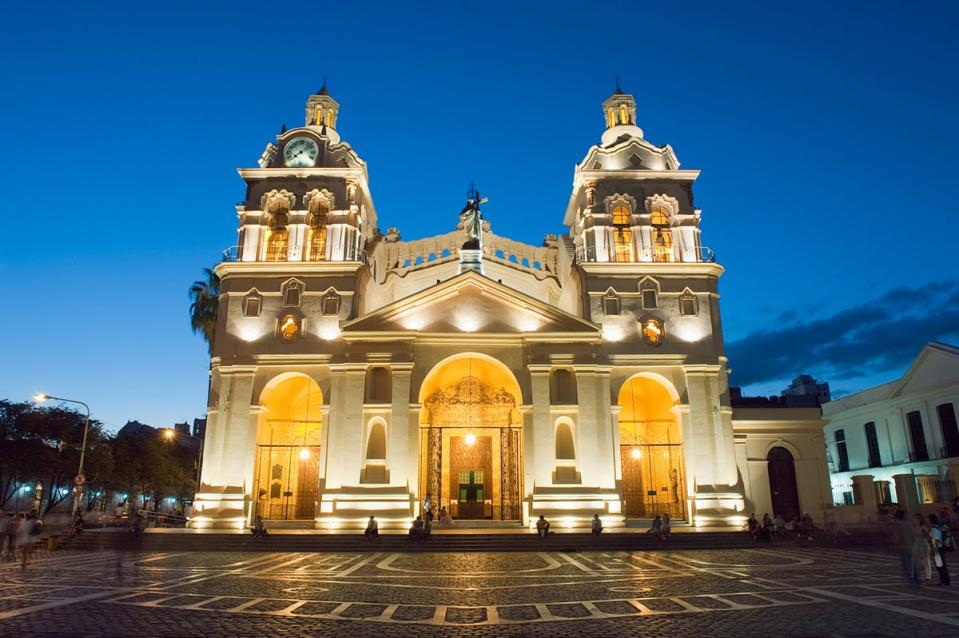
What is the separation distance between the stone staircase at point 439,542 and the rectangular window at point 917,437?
14.3m

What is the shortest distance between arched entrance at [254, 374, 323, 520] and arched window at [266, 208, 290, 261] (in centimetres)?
585

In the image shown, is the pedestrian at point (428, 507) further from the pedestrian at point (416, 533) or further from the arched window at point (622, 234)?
the arched window at point (622, 234)

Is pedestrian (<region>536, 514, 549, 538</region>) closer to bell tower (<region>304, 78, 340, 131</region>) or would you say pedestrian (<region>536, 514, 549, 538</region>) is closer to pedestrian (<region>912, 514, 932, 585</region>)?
pedestrian (<region>912, 514, 932, 585</region>)

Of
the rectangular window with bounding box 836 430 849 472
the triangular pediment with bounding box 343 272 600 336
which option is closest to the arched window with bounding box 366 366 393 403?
the triangular pediment with bounding box 343 272 600 336

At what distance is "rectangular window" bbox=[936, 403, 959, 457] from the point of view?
31875mm

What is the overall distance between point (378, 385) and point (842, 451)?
99.2 ft

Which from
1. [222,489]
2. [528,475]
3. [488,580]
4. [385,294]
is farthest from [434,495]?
[488,580]

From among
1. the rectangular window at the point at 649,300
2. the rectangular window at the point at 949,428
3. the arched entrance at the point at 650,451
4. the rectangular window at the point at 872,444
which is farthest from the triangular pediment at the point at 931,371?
the rectangular window at the point at 649,300

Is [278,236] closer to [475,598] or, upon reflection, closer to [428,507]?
[428,507]

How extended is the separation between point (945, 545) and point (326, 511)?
1991 centimetres

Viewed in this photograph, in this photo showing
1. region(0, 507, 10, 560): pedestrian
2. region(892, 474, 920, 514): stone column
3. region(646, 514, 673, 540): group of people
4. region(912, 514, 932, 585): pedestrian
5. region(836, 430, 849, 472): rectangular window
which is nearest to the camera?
region(912, 514, 932, 585): pedestrian

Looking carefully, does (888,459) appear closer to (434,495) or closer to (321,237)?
(434,495)

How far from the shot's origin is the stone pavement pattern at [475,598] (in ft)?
27.5

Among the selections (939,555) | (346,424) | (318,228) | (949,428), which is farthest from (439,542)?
(949,428)
